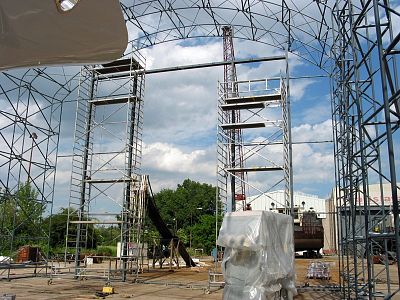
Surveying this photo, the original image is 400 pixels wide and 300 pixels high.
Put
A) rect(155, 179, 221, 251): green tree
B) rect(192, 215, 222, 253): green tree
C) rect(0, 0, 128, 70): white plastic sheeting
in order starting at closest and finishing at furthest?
1. rect(0, 0, 128, 70): white plastic sheeting
2. rect(192, 215, 222, 253): green tree
3. rect(155, 179, 221, 251): green tree

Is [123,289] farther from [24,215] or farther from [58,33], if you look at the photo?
[58,33]

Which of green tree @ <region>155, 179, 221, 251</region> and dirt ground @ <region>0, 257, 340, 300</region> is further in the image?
green tree @ <region>155, 179, 221, 251</region>

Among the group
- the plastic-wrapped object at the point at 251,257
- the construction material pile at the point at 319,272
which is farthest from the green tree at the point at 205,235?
the plastic-wrapped object at the point at 251,257

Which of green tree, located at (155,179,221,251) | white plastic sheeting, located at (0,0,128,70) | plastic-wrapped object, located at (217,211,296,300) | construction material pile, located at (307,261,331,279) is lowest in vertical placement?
construction material pile, located at (307,261,331,279)

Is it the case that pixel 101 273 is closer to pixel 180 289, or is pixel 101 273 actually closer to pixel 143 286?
pixel 143 286

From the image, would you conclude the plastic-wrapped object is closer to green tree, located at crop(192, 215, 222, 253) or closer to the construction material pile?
the construction material pile

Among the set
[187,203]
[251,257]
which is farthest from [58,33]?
[187,203]

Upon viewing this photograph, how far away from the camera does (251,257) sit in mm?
8953

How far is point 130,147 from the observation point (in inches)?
761

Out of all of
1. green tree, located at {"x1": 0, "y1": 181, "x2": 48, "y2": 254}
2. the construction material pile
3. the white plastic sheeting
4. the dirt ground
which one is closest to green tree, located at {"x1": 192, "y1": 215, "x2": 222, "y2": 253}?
green tree, located at {"x1": 0, "y1": 181, "x2": 48, "y2": 254}

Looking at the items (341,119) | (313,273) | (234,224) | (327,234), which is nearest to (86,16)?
(234,224)

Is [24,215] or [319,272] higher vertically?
[24,215]

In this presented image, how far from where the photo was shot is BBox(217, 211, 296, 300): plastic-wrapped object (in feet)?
28.5

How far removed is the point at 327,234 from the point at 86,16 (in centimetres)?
5192
